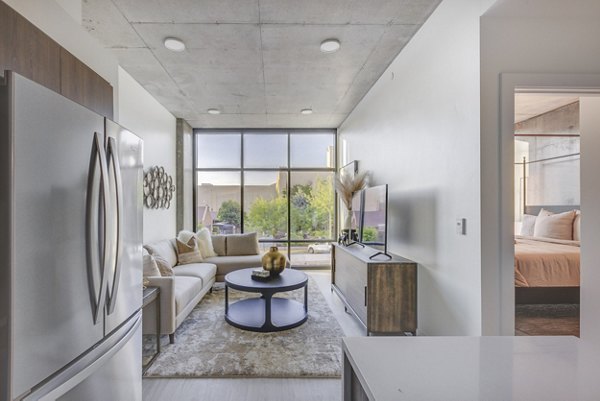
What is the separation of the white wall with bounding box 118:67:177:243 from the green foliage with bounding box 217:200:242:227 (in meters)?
0.97

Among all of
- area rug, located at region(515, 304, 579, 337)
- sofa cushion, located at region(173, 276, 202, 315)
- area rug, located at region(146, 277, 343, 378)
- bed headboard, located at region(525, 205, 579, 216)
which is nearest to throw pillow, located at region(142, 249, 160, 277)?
sofa cushion, located at region(173, 276, 202, 315)

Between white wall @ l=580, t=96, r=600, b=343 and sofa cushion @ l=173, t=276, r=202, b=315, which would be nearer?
white wall @ l=580, t=96, r=600, b=343

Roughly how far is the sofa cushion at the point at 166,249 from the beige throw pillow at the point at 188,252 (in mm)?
80

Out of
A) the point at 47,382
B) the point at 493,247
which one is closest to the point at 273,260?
the point at 493,247

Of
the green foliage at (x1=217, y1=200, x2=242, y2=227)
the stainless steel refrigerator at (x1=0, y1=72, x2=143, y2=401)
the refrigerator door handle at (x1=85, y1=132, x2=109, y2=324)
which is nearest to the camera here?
the stainless steel refrigerator at (x1=0, y1=72, x2=143, y2=401)

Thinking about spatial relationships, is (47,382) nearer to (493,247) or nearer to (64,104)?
(64,104)

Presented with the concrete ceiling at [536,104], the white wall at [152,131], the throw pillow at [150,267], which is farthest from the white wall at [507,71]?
the white wall at [152,131]

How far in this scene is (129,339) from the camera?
1.61 meters

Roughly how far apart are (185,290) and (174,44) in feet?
8.06

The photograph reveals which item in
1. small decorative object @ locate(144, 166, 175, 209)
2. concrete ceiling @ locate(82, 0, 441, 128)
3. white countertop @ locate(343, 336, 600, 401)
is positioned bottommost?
white countertop @ locate(343, 336, 600, 401)

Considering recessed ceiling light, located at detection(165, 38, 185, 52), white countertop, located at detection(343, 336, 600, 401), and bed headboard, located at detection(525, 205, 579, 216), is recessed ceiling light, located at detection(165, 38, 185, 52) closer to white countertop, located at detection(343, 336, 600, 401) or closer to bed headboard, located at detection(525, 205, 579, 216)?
white countertop, located at detection(343, 336, 600, 401)

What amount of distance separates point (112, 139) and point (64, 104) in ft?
0.93

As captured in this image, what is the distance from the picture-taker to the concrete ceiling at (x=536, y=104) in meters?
4.65

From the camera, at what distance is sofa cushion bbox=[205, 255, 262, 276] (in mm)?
4664
